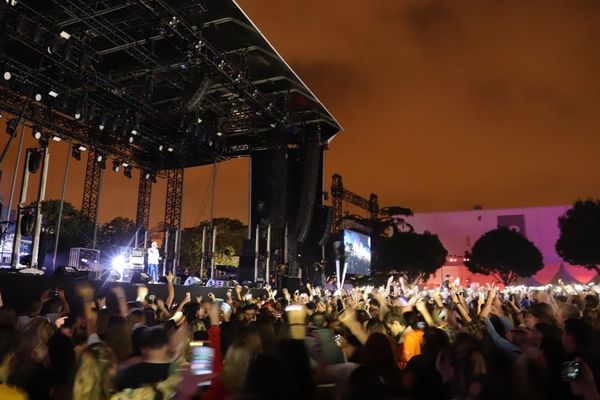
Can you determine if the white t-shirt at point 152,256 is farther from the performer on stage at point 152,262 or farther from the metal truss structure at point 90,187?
the metal truss structure at point 90,187

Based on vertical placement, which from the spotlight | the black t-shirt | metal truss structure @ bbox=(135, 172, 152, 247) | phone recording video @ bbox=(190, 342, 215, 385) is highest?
the spotlight

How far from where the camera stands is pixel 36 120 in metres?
15.4

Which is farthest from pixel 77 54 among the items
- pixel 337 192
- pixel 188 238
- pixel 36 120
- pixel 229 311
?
pixel 188 238

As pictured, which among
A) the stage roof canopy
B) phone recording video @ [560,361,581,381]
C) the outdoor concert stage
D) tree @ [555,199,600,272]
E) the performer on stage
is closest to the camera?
phone recording video @ [560,361,581,381]

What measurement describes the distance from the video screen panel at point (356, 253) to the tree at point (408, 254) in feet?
43.1

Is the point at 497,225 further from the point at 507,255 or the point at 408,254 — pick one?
the point at 408,254

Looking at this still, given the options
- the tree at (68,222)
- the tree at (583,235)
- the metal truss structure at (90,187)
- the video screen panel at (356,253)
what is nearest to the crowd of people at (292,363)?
the metal truss structure at (90,187)

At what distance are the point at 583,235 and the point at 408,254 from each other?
14.0m

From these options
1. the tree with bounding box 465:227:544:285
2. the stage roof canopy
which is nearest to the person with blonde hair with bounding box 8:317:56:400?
the stage roof canopy

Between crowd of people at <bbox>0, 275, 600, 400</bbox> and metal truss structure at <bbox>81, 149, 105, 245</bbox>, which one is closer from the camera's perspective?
crowd of people at <bbox>0, 275, 600, 400</bbox>

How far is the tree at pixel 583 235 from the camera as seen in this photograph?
38.3 m

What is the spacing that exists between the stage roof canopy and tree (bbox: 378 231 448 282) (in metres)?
25.0

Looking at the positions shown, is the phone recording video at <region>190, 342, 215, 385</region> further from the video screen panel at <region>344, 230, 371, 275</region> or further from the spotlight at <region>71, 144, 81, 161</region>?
the video screen panel at <region>344, 230, 371, 275</region>

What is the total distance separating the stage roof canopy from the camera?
12680 millimetres
